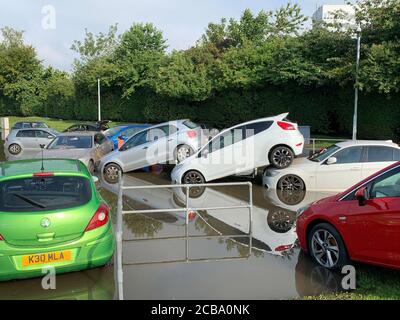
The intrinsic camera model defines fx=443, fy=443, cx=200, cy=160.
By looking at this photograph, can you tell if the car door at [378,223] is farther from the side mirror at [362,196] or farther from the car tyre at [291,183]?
the car tyre at [291,183]

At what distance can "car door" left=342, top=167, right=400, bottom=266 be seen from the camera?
199 inches

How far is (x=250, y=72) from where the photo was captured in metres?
27.4

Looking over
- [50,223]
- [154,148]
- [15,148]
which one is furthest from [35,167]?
[15,148]

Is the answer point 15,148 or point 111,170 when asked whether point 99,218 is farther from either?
point 15,148

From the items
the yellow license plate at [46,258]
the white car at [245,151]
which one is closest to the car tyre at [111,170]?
the white car at [245,151]

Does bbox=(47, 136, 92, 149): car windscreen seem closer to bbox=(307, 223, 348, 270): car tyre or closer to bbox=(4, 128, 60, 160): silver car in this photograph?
bbox=(4, 128, 60, 160): silver car

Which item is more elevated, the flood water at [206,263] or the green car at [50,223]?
the green car at [50,223]

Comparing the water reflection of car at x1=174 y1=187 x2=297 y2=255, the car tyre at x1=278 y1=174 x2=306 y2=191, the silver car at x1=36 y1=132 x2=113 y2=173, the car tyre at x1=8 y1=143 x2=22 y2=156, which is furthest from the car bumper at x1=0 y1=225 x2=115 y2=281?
the car tyre at x1=8 y1=143 x2=22 y2=156

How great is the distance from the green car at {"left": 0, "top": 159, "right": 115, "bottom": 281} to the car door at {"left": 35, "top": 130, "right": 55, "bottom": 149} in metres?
15.4

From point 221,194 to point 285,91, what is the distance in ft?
53.9

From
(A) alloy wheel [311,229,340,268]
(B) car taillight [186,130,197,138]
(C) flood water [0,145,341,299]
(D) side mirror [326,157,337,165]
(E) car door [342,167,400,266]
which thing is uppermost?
(B) car taillight [186,130,197,138]

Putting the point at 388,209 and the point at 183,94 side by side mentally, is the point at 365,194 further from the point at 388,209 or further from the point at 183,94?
the point at 183,94

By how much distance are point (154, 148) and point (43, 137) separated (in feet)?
29.9

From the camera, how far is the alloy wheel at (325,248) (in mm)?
5858
